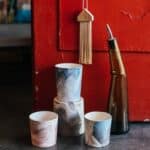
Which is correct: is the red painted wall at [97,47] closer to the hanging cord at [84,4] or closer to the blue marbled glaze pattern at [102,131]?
the hanging cord at [84,4]

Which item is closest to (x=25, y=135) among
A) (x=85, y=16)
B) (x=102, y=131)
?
(x=102, y=131)

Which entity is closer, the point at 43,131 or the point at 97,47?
the point at 43,131

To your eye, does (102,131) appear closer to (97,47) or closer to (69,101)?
(69,101)

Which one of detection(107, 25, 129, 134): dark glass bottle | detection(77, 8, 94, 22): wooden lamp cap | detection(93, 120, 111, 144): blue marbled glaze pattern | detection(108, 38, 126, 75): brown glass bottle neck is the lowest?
detection(93, 120, 111, 144): blue marbled glaze pattern

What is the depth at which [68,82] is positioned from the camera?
0.92 meters

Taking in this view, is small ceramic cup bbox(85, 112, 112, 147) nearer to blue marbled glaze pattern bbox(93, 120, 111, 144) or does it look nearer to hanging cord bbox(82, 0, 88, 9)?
blue marbled glaze pattern bbox(93, 120, 111, 144)

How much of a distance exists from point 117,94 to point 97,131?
122 mm

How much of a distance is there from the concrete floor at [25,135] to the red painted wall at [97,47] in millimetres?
63

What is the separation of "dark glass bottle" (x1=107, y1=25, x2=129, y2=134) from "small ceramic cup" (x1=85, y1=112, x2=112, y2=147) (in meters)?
0.05

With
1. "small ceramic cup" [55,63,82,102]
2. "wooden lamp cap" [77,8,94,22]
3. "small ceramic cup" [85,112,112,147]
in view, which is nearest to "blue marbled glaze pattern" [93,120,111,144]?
"small ceramic cup" [85,112,112,147]

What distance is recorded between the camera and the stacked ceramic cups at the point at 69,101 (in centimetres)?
92

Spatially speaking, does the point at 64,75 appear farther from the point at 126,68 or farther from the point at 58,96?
the point at 126,68

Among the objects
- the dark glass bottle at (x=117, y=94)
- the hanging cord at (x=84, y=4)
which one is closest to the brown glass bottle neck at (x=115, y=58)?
the dark glass bottle at (x=117, y=94)

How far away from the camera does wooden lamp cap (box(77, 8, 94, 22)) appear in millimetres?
946
